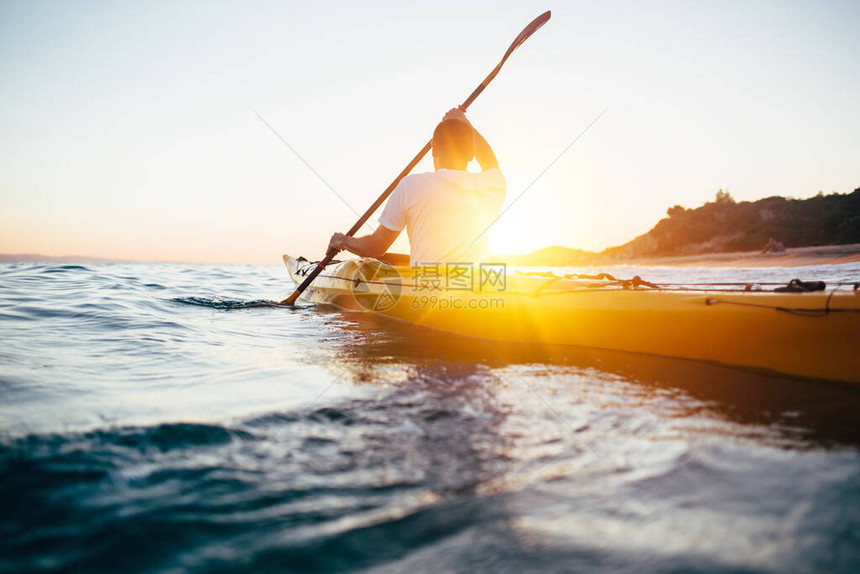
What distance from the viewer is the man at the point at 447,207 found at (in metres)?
3.60

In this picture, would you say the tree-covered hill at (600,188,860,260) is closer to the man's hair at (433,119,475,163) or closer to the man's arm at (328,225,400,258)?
the man's hair at (433,119,475,163)

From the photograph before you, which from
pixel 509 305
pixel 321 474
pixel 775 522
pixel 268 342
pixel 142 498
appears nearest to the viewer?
pixel 775 522

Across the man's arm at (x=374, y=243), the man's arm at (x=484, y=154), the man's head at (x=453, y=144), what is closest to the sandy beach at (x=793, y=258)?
the man's arm at (x=484, y=154)

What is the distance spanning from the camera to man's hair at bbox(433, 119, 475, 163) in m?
3.82

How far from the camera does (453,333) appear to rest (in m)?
4.09

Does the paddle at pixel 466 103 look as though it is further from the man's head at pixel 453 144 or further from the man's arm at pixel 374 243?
the man's head at pixel 453 144

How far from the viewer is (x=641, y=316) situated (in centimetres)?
293

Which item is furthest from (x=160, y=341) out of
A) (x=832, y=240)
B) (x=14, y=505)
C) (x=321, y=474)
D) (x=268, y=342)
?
(x=832, y=240)

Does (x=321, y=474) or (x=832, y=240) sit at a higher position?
(x=832, y=240)

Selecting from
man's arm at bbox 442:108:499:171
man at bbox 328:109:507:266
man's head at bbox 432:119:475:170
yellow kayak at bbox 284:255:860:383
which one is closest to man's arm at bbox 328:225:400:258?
man at bbox 328:109:507:266

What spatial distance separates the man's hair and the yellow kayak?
98 centimetres

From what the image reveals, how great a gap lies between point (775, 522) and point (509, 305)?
2.41 meters

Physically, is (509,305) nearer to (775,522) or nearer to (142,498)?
(775,522)

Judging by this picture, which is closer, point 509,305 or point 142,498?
point 142,498
